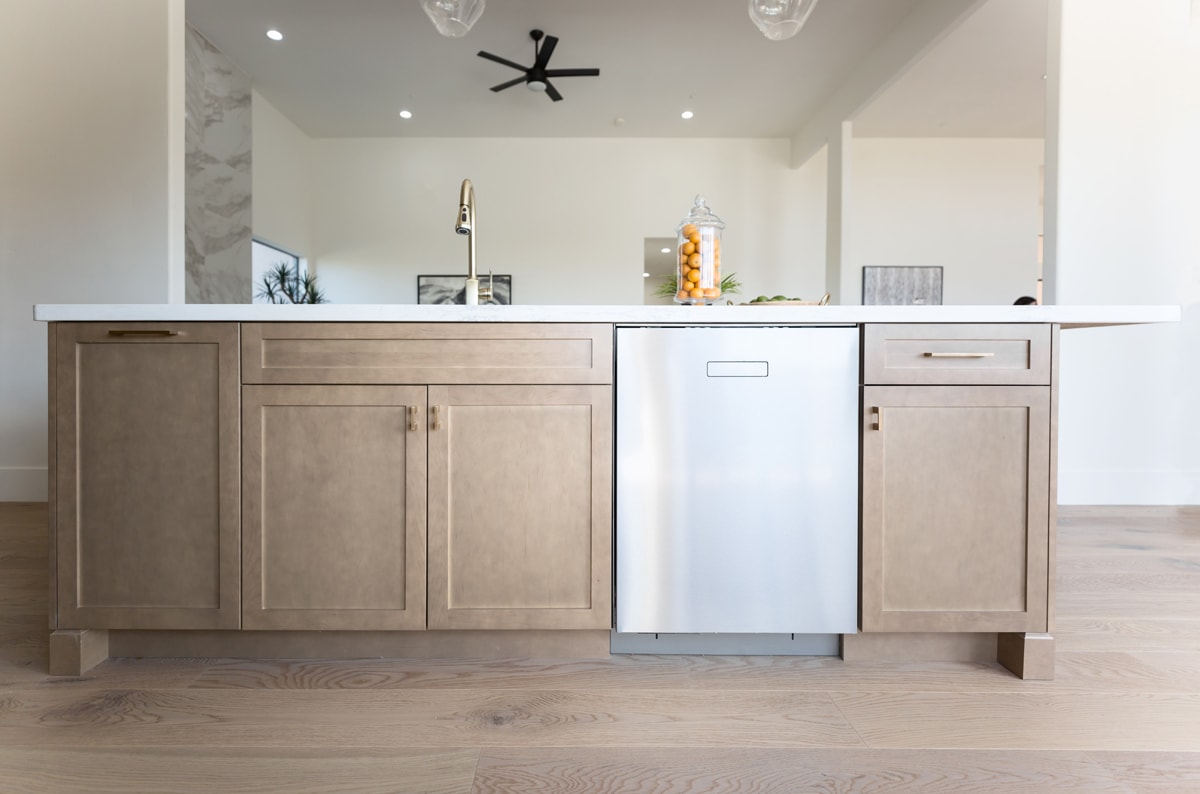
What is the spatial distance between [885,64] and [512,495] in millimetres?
4898

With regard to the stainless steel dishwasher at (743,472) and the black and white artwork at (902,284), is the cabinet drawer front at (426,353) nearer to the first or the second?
the stainless steel dishwasher at (743,472)

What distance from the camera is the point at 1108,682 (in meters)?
1.51

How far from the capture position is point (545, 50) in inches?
178

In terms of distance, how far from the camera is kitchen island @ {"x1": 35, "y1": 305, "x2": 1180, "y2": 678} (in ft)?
4.91

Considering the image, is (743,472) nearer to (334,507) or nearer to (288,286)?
(334,507)

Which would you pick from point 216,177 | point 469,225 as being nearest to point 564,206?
point 216,177

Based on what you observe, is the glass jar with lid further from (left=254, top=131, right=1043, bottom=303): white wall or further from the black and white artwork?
the black and white artwork

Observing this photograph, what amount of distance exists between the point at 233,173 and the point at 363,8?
183 centimetres

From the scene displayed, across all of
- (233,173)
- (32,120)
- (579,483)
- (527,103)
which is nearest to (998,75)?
(527,103)

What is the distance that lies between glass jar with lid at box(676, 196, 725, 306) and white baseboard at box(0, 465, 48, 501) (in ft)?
12.3

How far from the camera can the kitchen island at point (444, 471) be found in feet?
4.91

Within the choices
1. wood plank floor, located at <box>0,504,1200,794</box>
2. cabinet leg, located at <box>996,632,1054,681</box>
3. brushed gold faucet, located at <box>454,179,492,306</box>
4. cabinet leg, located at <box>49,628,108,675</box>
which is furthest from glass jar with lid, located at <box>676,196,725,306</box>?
cabinet leg, located at <box>49,628,108,675</box>

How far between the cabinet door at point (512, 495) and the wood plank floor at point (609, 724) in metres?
0.22

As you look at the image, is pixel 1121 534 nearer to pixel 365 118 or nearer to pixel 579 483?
pixel 579 483
